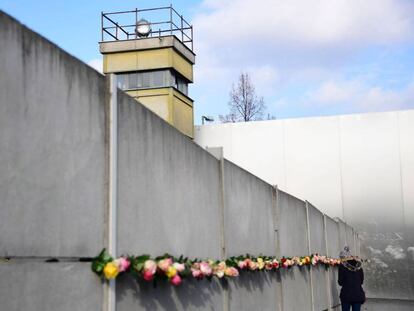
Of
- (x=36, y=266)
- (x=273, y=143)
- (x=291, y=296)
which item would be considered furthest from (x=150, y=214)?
(x=273, y=143)

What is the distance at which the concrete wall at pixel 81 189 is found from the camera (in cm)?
371

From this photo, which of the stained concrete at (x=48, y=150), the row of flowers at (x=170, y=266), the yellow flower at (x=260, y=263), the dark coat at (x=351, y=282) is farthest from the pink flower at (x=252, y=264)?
the dark coat at (x=351, y=282)

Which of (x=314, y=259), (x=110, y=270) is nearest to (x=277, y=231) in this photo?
(x=314, y=259)

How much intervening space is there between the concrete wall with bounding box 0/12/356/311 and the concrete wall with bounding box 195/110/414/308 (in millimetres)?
17127

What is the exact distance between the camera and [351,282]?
12984mm

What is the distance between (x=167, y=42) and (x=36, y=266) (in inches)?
869

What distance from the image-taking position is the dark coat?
12.8 m

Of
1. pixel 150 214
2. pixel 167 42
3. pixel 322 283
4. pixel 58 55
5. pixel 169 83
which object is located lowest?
pixel 322 283

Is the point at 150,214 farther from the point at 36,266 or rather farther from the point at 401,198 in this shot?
the point at 401,198

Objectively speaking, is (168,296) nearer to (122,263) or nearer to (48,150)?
(122,263)

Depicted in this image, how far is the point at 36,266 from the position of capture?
3.79 meters

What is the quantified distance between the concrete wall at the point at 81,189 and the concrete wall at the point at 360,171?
1713cm

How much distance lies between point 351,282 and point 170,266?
27.9ft

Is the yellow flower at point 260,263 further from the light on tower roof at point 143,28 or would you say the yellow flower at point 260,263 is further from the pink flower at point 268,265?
the light on tower roof at point 143,28
